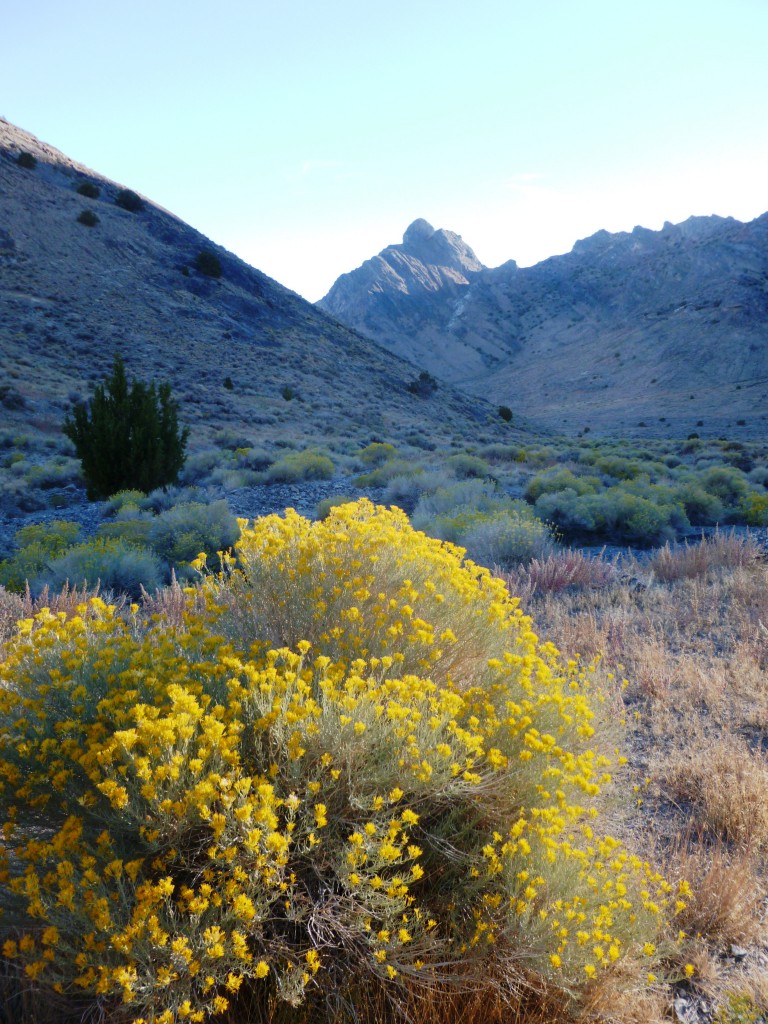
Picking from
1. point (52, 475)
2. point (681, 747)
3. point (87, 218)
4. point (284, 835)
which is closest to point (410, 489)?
point (52, 475)

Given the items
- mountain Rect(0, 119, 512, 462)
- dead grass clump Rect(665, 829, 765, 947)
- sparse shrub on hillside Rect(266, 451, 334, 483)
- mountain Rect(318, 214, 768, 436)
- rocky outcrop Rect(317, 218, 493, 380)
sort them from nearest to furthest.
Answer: dead grass clump Rect(665, 829, 765, 947), sparse shrub on hillside Rect(266, 451, 334, 483), mountain Rect(0, 119, 512, 462), mountain Rect(318, 214, 768, 436), rocky outcrop Rect(317, 218, 493, 380)

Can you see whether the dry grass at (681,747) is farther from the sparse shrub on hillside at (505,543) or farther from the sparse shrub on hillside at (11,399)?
the sparse shrub on hillside at (11,399)

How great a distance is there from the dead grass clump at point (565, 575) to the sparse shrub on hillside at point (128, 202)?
49162 mm

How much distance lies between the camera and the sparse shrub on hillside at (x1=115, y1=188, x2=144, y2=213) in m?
47.1

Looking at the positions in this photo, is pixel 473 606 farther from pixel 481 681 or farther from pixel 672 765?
pixel 672 765

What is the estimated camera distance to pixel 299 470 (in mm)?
15758

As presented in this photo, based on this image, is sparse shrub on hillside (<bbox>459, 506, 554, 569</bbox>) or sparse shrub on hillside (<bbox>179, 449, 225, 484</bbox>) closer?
sparse shrub on hillside (<bbox>459, 506, 554, 569</bbox>)

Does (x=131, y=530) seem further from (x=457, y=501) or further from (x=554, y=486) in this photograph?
(x=554, y=486)

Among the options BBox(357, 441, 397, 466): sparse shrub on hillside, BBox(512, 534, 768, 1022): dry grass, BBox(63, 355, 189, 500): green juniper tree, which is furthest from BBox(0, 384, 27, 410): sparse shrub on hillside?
→ BBox(512, 534, 768, 1022): dry grass

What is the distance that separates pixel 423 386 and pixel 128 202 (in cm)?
2472

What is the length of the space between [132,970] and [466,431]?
38.1 meters

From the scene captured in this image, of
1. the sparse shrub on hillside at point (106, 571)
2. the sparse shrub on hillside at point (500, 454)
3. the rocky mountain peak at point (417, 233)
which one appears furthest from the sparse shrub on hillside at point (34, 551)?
the rocky mountain peak at point (417, 233)

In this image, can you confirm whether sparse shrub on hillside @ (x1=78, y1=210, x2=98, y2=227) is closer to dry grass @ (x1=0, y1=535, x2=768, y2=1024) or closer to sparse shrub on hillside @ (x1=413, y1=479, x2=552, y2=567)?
sparse shrub on hillside @ (x1=413, y1=479, x2=552, y2=567)

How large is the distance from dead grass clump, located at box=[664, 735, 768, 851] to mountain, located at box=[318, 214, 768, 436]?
4457cm
